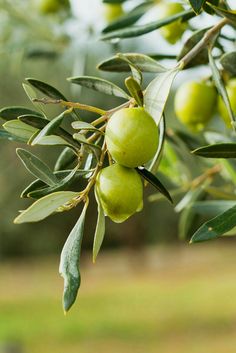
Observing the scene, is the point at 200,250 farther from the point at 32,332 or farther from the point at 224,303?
the point at 32,332

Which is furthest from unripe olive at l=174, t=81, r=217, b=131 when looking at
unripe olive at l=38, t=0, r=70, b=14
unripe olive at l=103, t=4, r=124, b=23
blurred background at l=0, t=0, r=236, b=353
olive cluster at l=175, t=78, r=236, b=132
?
blurred background at l=0, t=0, r=236, b=353

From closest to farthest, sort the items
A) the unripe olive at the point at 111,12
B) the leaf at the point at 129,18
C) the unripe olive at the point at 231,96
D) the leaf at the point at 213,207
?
the unripe olive at the point at 231,96
the leaf at the point at 129,18
the leaf at the point at 213,207
the unripe olive at the point at 111,12

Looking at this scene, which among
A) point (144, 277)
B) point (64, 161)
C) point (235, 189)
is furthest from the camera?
point (144, 277)

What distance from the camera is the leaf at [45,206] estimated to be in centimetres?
69

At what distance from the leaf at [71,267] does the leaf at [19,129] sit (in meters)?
0.11

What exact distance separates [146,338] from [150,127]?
15.1 meters

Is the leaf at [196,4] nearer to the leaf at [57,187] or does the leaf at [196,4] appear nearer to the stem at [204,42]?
the stem at [204,42]

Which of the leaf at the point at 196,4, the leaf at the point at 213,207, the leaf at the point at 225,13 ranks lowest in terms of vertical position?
the leaf at the point at 213,207

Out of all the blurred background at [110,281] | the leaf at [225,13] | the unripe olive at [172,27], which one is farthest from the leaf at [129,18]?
the blurred background at [110,281]

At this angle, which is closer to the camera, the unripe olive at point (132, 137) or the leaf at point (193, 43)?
the unripe olive at point (132, 137)

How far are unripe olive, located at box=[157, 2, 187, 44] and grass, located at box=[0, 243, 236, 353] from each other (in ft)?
40.3

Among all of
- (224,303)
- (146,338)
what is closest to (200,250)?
(224,303)

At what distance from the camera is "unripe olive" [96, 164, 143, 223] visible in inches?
28.7

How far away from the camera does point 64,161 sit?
33.7 inches
